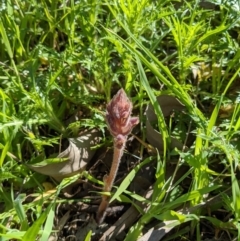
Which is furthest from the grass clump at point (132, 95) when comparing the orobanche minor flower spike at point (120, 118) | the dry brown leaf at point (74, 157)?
the orobanche minor flower spike at point (120, 118)

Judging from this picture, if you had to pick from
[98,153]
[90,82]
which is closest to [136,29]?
[90,82]

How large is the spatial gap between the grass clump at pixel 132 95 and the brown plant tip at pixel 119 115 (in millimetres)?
281

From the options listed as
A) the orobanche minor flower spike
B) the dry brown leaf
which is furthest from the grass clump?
the orobanche minor flower spike

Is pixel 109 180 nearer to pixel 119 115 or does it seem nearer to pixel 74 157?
pixel 74 157

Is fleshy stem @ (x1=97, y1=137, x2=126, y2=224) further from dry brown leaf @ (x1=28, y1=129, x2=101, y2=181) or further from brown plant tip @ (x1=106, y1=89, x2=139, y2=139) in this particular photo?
dry brown leaf @ (x1=28, y1=129, x2=101, y2=181)

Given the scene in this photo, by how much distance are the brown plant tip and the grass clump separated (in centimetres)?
28

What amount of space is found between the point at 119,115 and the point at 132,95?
81 centimetres

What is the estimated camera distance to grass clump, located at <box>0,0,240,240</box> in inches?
88.5

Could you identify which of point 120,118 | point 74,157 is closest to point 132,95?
point 74,157

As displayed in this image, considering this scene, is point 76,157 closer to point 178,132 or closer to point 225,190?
point 178,132

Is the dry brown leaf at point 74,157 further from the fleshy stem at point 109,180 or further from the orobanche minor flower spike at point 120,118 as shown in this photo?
the orobanche minor flower spike at point 120,118

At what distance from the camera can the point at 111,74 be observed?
2.58m

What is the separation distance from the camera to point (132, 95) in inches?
108

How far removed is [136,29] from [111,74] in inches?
9.7
